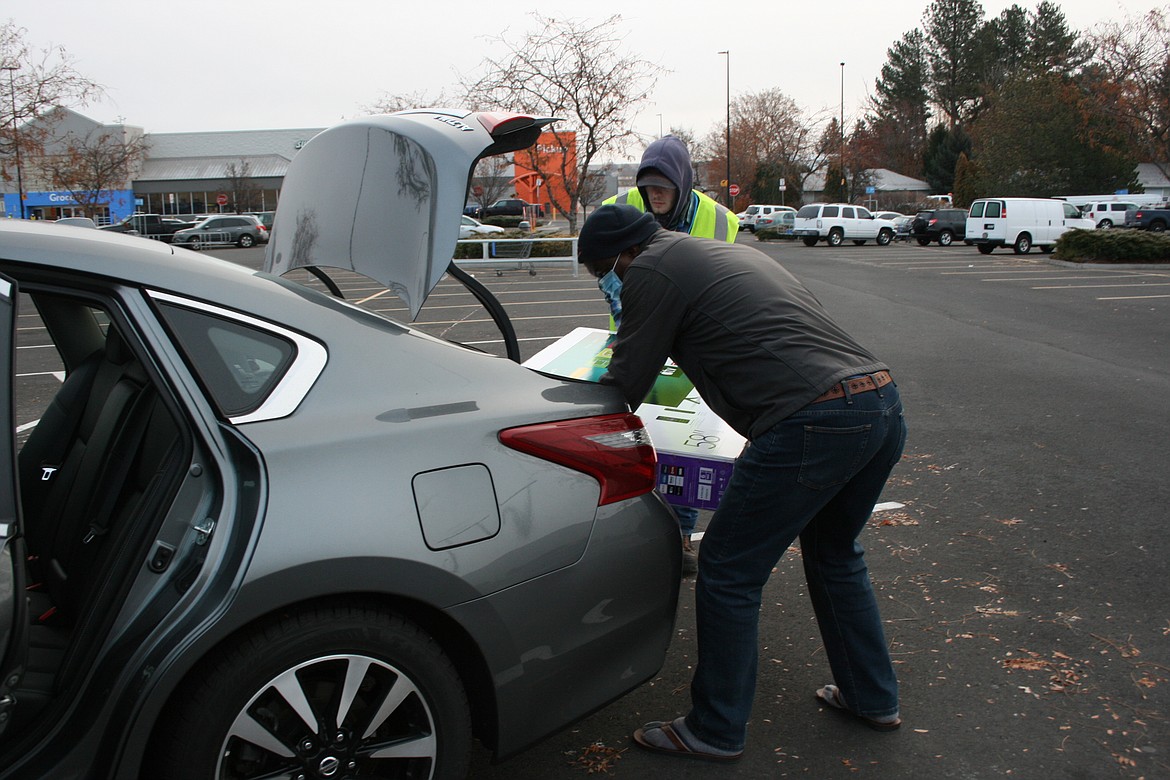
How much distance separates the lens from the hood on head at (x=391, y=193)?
2537mm

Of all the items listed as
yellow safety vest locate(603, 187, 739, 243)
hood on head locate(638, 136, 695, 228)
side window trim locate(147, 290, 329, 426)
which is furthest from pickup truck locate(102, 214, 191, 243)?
side window trim locate(147, 290, 329, 426)

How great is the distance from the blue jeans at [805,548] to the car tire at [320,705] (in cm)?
84

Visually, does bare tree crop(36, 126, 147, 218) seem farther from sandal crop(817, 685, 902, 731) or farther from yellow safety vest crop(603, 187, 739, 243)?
sandal crop(817, 685, 902, 731)

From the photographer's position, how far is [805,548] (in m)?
3.01

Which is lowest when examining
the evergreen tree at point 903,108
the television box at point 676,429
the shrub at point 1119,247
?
the television box at point 676,429

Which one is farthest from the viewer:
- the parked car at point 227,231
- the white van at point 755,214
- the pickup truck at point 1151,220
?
the white van at point 755,214

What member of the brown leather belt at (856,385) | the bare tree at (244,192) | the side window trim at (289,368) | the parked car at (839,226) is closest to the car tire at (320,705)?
the side window trim at (289,368)

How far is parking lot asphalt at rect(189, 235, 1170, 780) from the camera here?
2.80 meters

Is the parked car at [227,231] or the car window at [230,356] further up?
the parked car at [227,231]

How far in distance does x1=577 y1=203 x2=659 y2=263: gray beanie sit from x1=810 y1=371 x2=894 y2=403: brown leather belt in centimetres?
77

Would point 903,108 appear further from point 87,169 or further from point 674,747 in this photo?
point 674,747

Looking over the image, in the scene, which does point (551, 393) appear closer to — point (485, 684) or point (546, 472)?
point (546, 472)

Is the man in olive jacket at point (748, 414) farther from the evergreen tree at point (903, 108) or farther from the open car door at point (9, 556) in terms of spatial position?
the evergreen tree at point (903, 108)

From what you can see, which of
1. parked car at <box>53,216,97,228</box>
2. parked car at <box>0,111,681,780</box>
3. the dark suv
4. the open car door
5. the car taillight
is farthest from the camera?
the dark suv
